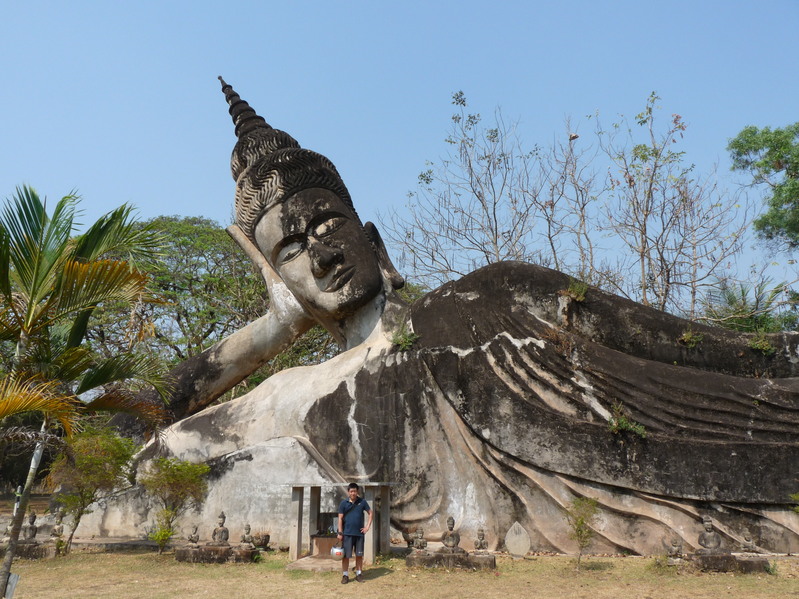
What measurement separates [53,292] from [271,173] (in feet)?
15.6

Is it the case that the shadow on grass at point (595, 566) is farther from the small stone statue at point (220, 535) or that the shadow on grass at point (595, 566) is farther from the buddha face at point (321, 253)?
the buddha face at point (321, 253)

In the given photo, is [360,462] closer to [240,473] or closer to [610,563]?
[240,473]

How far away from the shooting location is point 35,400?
459cm

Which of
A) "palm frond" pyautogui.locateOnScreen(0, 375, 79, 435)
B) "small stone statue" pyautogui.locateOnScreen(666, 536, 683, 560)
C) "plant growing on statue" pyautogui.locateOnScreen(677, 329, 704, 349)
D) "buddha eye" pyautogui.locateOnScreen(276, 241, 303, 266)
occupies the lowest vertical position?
"small stone statue" pyautogui.locateOnScreen(666, 536, 683, 560)

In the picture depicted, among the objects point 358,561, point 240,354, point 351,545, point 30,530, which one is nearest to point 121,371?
point 351,545

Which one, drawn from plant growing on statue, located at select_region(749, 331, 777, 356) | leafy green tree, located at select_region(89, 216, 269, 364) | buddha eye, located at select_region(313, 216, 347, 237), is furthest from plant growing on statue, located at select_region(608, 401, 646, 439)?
leafy green tree, located at select_region(89, 216, 269, 364)

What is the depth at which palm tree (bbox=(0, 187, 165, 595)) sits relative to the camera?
4.93 m

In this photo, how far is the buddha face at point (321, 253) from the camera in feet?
29.5

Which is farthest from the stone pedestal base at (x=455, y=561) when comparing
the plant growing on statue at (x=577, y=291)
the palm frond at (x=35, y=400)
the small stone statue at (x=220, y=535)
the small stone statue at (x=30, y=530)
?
the small stone statue at (x=30, y=530)

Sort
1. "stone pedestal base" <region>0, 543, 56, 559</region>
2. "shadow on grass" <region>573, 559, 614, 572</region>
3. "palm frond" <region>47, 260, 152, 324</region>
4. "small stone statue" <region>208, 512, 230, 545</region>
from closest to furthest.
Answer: "palm frond" <region>47, 260, 152, 324</region> < "shadow on grass" <region>573, 559, 614, 572</region> < "small stone statue" <region>208, 512, 230, 545</region> < "stone pedestal base" <region>0, 543, 56, 559</region>

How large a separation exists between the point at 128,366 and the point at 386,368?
10.7ft

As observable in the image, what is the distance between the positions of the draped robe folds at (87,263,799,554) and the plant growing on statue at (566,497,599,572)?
0.14m

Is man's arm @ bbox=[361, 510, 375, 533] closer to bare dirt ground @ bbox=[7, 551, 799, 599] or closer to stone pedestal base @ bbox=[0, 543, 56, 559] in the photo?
bare dirt ground @ bbox=[7, 551, 799, 599]

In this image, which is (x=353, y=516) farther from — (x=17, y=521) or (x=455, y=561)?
(x=17, y=521)
